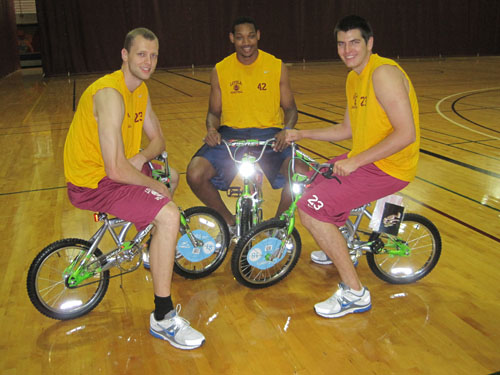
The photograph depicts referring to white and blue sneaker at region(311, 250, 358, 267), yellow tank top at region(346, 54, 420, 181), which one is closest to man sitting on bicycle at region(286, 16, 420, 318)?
yellow tank top at region(346, 54, 420, 181)

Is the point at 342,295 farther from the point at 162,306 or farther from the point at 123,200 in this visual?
the point at 123,200

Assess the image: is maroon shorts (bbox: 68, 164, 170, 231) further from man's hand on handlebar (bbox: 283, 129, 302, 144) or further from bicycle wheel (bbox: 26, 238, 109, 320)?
man's hand on handlebar (bbox: 283, 129, 302, 144)

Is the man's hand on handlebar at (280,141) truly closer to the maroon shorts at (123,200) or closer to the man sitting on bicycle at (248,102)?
the man sitting on bicycle at (248,102)

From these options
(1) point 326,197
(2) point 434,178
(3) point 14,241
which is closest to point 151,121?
(1) point 326,197

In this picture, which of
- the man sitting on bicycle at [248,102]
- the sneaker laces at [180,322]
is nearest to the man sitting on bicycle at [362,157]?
the sneaker laces at [180,322]

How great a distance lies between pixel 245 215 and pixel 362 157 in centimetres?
84

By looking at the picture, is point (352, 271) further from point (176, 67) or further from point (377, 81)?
point (176, 67)

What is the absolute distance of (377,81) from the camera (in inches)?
83.2

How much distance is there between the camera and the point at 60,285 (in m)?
2.49

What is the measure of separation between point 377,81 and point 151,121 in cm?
120

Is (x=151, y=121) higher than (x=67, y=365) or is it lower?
higher

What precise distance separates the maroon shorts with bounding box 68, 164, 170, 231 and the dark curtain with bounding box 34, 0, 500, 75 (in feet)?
43.8

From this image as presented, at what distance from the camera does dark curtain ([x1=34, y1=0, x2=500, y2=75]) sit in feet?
46.1

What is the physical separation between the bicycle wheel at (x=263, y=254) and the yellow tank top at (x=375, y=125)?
585mm
